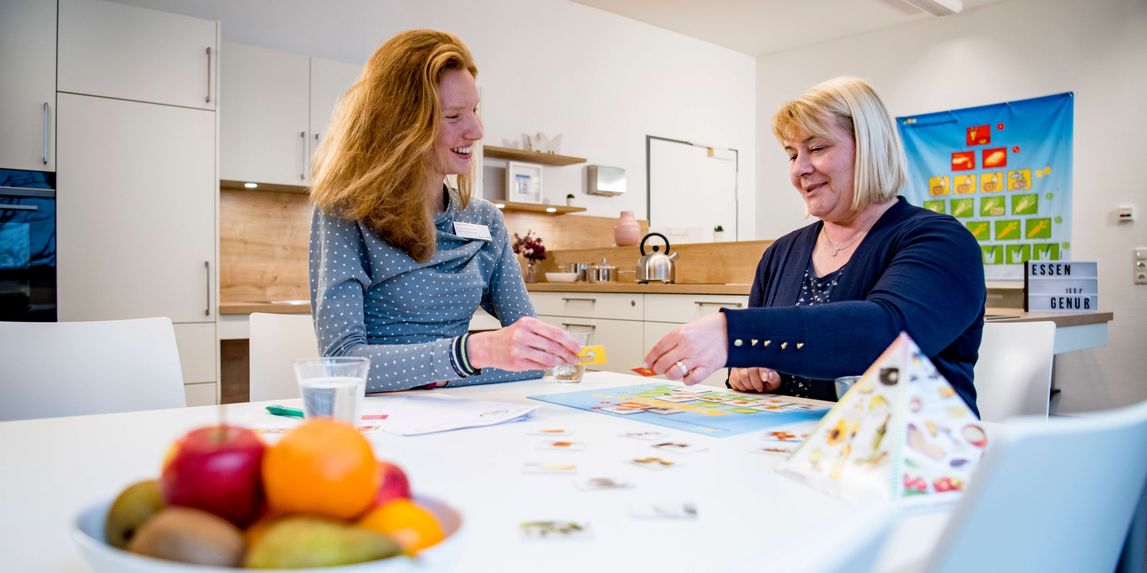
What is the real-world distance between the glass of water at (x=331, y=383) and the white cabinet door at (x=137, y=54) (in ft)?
9.72

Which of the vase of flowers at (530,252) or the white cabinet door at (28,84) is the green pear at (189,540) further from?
the vase of flowers at (530,252)

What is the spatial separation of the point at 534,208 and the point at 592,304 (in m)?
1.36

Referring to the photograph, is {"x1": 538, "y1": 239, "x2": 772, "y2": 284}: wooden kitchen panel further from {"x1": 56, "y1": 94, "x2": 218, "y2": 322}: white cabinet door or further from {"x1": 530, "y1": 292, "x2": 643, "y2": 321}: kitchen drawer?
{"x1": 56, "y1": 94, "x2": 218, "y2": 322}: white cabinet door

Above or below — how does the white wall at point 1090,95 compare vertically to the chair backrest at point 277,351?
above

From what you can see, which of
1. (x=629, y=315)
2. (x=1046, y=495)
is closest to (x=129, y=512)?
(x=1046, y=495)

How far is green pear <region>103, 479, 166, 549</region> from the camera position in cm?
43

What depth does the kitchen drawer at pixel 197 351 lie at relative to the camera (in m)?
3.32

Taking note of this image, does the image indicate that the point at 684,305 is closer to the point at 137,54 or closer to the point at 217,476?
the point at 137,54

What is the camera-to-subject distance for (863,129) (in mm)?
1537

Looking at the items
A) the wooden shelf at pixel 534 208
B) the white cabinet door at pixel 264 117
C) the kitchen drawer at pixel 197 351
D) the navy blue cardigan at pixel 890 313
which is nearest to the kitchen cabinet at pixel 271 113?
the white cabinet door at pixel 264 117

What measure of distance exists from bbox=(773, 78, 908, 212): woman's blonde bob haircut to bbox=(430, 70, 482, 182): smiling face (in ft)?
2.31

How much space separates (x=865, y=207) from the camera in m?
1.58

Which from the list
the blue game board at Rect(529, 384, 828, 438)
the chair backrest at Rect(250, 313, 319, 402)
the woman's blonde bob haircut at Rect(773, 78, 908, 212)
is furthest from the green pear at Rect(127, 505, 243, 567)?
the woman's blonde bob haircut at Rect(773, 78, 908, 212)

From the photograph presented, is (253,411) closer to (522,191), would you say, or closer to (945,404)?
(945,404)
